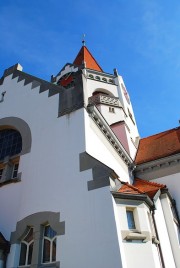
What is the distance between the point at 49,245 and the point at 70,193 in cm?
161

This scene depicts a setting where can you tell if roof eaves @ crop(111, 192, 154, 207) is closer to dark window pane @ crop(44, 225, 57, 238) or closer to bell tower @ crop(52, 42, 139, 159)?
dark window pane @ crop(44, 225, 57, 238)

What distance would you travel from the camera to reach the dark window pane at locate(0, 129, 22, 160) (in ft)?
34.9

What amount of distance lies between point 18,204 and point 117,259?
4.04 m

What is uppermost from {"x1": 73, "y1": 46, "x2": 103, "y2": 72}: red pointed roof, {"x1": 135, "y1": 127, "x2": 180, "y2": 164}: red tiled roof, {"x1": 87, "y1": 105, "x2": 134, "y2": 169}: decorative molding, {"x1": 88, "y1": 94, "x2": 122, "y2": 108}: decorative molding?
{"x1": 73, "y1": 46, "x2": 103, "y2": 72}: red pointed roof

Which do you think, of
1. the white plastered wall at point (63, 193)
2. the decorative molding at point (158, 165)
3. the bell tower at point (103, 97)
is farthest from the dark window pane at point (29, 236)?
the decorative molding at point (158, 165)

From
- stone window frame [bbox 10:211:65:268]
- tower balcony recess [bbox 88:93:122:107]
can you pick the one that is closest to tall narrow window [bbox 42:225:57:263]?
stone window frame [bbox 10:211:65:268]

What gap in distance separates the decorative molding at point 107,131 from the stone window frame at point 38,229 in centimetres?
426

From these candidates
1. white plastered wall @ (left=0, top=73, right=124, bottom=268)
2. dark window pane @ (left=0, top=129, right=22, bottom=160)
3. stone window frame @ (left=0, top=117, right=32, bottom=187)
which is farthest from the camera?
dark window pane @ (left=0, top=129, right=22, bottom=160)

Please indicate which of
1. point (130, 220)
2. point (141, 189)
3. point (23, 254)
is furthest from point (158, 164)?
point (23, 254)

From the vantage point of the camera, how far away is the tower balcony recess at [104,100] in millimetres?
17561

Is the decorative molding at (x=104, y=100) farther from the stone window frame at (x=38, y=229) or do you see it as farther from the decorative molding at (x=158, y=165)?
the stone window frame at (x=38, y=229)

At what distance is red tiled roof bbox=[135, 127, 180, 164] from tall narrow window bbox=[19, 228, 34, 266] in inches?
343

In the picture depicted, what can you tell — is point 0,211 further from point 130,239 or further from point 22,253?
point 130,239

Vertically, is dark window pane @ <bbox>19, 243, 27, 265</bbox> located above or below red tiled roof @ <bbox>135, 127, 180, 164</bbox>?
below
